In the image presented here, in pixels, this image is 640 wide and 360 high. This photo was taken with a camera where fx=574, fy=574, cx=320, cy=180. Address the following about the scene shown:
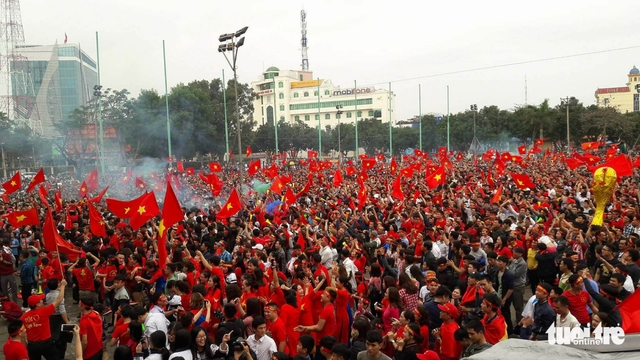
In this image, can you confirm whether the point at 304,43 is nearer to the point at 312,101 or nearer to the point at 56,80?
the point at 312,101

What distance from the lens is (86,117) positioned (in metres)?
41.6

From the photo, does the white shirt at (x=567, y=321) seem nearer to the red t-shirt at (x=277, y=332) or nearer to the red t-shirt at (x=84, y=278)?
the red t-shirt at (x=277, y=332)

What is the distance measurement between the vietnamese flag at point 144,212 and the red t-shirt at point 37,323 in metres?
3.83

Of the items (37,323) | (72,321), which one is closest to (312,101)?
(72,321)

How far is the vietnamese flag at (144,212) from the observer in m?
10.5

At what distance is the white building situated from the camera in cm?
10412

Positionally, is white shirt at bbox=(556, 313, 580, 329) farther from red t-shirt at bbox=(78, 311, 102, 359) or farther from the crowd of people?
red t-shirt at bbox=(78, 311, 102, 359)

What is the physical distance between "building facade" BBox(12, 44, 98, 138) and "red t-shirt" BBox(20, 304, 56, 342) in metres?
58.2

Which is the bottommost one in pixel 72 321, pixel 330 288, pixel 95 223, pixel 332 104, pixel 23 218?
pixel 72 321

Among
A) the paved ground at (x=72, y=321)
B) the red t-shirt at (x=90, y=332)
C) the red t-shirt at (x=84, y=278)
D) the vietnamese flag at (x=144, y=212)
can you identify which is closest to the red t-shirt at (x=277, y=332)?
the red t-shirt at (x=90, y=332)

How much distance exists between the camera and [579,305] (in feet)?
20.8

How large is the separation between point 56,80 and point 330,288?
69578 millimetres

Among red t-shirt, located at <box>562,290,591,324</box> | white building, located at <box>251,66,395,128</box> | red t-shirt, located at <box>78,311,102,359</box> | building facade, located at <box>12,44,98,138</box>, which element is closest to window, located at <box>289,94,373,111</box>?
white building, located at <box>251,66,395,128</box>

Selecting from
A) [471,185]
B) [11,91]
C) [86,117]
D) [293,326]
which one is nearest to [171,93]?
[86,117]
